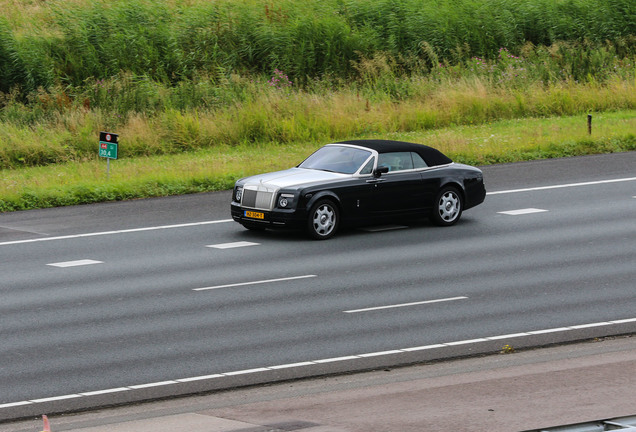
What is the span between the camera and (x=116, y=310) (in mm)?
14109

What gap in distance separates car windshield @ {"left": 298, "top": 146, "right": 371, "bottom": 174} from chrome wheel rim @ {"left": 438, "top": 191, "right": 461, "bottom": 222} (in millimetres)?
1642

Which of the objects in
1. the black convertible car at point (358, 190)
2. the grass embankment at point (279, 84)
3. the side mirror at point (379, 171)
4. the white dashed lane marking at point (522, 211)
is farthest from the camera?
the grass embankment at point (279, 84)

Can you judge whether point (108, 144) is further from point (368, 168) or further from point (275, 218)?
point (368, 168)

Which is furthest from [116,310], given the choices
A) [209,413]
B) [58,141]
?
[58,141]

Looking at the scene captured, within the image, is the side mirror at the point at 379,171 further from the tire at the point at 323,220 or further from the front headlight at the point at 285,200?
the front headlight at the point at 285,200

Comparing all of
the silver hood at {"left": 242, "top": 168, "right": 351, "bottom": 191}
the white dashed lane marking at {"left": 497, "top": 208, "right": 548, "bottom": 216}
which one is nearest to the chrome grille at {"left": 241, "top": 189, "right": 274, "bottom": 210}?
the silver hood at {"left": 242, "top": 168, "right": 351, "bottom": 191}

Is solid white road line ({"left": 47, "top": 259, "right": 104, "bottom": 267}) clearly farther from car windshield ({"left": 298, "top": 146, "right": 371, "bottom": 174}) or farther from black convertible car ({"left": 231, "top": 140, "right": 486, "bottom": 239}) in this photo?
car windshield ({"left": 298, "top": 146, "right": 371, "bottom": 174})

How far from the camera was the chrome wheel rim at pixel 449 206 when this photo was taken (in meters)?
20.1

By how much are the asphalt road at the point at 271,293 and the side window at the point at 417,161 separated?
1.12 meters

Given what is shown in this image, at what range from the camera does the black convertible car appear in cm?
1864

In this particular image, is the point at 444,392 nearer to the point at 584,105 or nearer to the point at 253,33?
the point at 584,105

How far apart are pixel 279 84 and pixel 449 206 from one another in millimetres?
16423

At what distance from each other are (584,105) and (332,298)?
71.4ft

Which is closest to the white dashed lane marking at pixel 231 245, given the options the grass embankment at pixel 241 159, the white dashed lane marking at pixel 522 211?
the white dashed lane marking at pixel 522 211
